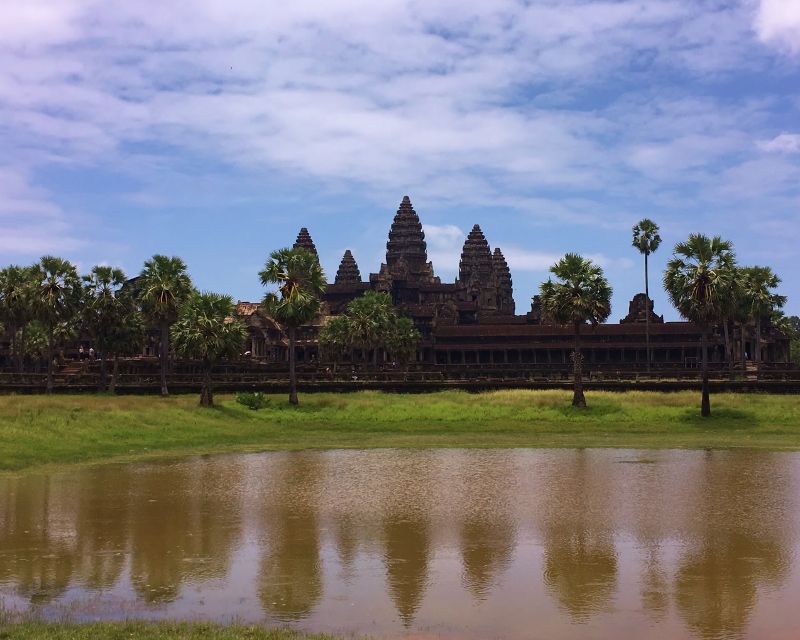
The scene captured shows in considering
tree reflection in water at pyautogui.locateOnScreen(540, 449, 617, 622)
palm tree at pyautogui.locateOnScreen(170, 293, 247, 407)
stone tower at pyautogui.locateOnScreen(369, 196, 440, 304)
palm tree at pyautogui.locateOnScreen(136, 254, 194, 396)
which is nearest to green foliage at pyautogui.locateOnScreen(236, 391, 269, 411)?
palm tree at pyautogui.locateOnScreen(170, 293, 247, 407)

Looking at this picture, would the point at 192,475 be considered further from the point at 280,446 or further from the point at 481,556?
the point at 481,556

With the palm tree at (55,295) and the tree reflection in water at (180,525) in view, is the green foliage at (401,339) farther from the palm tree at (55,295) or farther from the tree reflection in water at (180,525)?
the tree reflection in water at (180,525)

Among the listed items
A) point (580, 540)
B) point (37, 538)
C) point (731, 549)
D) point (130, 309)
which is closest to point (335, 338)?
point (130, 309)

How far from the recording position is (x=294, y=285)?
60375 millimetres

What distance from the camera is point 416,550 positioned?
21266mm

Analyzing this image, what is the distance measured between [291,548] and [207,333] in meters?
38.5

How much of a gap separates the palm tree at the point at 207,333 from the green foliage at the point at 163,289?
5.83 ft

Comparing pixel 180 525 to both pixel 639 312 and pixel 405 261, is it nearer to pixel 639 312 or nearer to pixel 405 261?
pixel 639 312

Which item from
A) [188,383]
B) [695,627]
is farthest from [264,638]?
[188,383]

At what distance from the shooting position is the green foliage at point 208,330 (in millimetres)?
58250

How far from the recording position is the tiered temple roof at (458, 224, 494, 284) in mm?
166625

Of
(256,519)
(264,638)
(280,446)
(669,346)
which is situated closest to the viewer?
(264,638)

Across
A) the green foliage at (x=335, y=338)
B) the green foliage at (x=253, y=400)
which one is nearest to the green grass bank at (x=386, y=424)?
the green foliage at (x=253, y=400)

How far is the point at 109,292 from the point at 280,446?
29.8 meters
